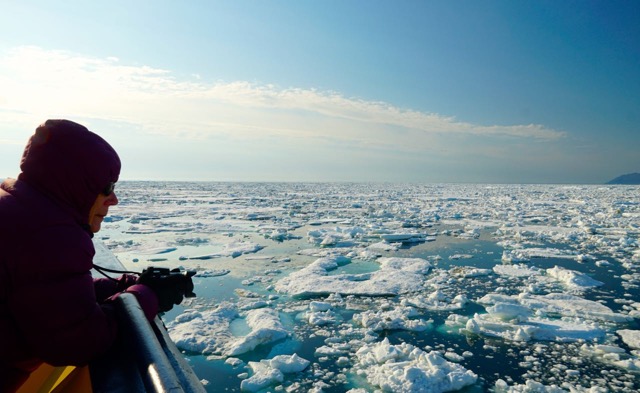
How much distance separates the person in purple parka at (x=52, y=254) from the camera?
3.05ft

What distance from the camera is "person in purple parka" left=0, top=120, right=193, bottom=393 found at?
93cm

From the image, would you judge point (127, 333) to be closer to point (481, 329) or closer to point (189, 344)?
point (189, 344)

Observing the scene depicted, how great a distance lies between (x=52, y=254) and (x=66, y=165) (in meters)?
0.28

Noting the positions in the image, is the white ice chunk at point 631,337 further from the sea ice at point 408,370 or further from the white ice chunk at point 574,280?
the sea ice at point 408,370

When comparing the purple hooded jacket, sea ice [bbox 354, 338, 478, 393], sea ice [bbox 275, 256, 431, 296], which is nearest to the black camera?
the purple hooded jacket

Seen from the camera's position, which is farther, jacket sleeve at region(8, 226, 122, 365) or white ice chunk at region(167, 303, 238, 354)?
white ice chunk at region(167, 303, 238, 354)

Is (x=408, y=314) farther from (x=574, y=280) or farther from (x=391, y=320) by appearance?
(x=574, y=280)

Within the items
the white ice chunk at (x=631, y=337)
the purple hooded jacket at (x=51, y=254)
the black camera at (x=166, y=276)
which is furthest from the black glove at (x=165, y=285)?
the white ice chunk at (x=631, y=337)

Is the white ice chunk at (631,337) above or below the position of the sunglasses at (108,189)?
below

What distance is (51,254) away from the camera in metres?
0.95

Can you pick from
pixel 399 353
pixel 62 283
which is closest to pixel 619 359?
pixel 399 353

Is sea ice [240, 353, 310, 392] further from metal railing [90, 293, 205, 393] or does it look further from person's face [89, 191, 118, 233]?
person's face [89, 191, 118, 233]

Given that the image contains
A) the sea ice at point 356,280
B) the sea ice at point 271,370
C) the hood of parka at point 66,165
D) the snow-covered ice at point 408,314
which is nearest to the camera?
the hood of parka at point 66,165

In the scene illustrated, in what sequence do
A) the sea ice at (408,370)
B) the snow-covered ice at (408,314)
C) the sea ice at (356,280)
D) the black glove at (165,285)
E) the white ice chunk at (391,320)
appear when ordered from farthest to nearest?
the sea ice at (356,280) < the white ice chunk at (391,320) < the snow-covered ice at (408,314) < the sea ice at (408,370) < the black glove at (165,285)
